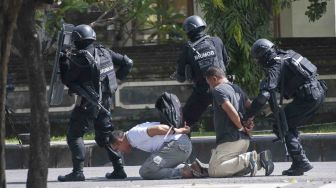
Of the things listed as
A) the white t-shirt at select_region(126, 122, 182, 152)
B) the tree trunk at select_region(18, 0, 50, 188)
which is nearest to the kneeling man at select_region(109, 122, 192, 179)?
the white t-shirt at select_region(126, 122, 182, 152)

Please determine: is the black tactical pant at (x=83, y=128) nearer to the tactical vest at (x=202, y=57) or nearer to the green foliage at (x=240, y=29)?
the tactical vest at (x=202, y=57)

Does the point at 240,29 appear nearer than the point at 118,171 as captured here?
No

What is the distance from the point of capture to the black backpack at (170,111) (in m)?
11.4

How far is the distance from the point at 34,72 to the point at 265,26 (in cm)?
965

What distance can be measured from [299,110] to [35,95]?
12.7 ft

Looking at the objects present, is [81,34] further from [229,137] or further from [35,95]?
[35,95]

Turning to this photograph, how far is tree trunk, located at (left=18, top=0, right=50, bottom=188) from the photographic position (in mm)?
8484

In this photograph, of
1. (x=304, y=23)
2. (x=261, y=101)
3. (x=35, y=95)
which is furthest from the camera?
(x=304, y=23)

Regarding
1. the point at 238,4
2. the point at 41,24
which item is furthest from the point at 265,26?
the point at 41,24

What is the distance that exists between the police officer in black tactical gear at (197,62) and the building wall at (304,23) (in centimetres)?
1050

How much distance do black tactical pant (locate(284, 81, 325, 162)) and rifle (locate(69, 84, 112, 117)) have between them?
2.02 meters

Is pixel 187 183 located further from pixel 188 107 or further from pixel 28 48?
pixel 28 48

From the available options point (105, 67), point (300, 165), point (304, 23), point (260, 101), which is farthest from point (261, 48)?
point (304, 23)

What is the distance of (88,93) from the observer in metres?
11.5
